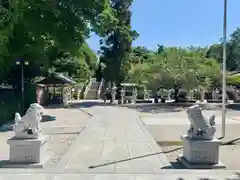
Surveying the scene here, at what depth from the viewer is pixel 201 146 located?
8.78 m

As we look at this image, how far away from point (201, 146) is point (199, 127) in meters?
0.48

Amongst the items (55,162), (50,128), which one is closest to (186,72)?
(50,128)

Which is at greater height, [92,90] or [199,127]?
[92,90]

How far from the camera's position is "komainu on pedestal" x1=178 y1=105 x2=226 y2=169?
8.73m

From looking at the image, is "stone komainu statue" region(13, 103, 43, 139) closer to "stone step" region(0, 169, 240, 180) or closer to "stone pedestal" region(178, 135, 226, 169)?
"stone step" region(0, 169, 240, 180)

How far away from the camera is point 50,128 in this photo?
1667 centimetres

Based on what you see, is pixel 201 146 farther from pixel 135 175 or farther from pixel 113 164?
pixel 113 164

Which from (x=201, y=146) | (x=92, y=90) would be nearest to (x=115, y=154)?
(x=201, y=146)

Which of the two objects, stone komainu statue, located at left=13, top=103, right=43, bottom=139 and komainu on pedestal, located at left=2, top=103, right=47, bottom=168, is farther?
stone komainu statue, located at left=13, top=103, right=43, bottom=139

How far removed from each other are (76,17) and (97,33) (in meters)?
2.36

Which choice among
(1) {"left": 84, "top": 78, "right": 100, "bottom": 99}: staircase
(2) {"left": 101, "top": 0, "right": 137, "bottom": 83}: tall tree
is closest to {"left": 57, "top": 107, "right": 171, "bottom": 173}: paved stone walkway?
(2) {"left": 101, "top": 0, "right": 137, "bottom": 83}: tall tree

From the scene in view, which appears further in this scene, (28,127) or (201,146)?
(28,127)

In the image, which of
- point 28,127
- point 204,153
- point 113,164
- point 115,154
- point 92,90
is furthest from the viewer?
point 92,90

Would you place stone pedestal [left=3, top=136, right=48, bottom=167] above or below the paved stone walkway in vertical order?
above
